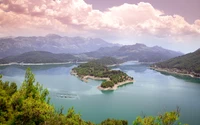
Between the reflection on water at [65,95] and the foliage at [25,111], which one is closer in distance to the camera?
the foliage at [25,111]

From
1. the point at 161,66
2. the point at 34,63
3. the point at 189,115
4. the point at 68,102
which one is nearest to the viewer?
the point at 189,115

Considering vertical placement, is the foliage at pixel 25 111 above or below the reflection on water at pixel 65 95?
above

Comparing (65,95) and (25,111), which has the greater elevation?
(25,111)

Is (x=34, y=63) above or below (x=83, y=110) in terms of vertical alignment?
above

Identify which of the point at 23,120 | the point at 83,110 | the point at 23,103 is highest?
the point at 23,103

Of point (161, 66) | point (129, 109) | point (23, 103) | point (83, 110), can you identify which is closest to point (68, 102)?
point (83, 110)

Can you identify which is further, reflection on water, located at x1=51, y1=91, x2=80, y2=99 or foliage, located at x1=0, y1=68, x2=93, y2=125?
reflection on water, located at x1=51, y1=91, x2=80, y2=99

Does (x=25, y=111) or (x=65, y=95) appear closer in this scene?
(x=25, y=111)

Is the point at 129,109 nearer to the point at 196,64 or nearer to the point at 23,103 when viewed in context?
the point at 23,103

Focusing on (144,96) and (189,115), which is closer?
(189,115)

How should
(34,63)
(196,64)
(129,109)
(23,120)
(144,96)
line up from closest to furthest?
(23,120)
(129,109)
(144,96)
(196,64)
(34,63)

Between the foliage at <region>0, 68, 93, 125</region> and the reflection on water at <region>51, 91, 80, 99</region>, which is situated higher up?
the foliage at <region>0, 68, 93, 125</region>
